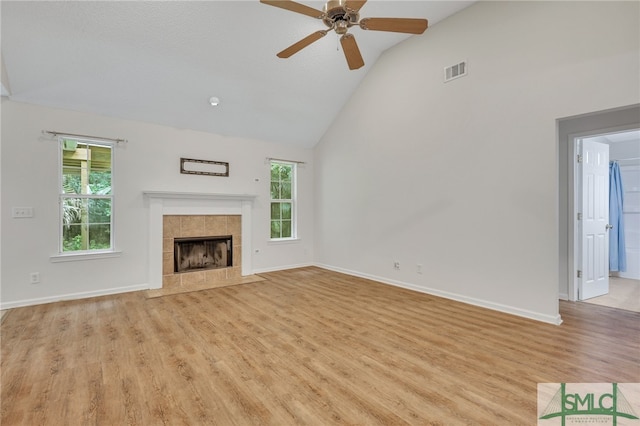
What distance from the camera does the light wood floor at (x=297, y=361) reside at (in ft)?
5.89

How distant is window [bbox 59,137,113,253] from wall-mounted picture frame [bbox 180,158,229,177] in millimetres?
1033

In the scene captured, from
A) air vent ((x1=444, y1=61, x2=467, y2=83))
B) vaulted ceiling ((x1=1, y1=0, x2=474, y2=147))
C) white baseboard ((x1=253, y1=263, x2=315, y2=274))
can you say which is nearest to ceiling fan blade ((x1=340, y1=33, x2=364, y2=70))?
vaulted ceiling ((x1=1, y1=0, x2=474, y2=147))

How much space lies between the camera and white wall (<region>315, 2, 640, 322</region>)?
9.63ft

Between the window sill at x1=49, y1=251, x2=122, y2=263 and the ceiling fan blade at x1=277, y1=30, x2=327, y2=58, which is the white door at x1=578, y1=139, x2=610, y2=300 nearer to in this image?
the ceiling fan blade at x1=277, y1=30, x2=327, y2=58

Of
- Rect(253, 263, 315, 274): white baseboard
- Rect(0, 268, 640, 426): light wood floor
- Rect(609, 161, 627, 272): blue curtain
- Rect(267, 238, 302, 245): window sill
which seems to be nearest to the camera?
Rect(0, 268, 640, 426): light wood floor

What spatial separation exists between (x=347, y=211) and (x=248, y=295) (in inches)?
96.7

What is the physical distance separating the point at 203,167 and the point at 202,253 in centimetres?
153

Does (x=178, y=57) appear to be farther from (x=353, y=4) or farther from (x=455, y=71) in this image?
(x=455, y=71)

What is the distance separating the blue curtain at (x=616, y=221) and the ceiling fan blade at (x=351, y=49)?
18.0 feet

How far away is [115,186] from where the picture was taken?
4.42m

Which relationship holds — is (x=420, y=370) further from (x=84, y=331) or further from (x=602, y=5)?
(x=602, y=5)

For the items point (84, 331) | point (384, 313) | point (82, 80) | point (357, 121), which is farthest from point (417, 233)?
point (82, 80)

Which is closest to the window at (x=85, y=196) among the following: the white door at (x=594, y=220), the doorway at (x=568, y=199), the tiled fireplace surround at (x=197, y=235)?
the tiled fireplace surround at (x=197, y=235)

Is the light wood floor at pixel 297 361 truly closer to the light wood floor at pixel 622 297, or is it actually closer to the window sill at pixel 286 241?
the light wood floor at pixel 622 297
